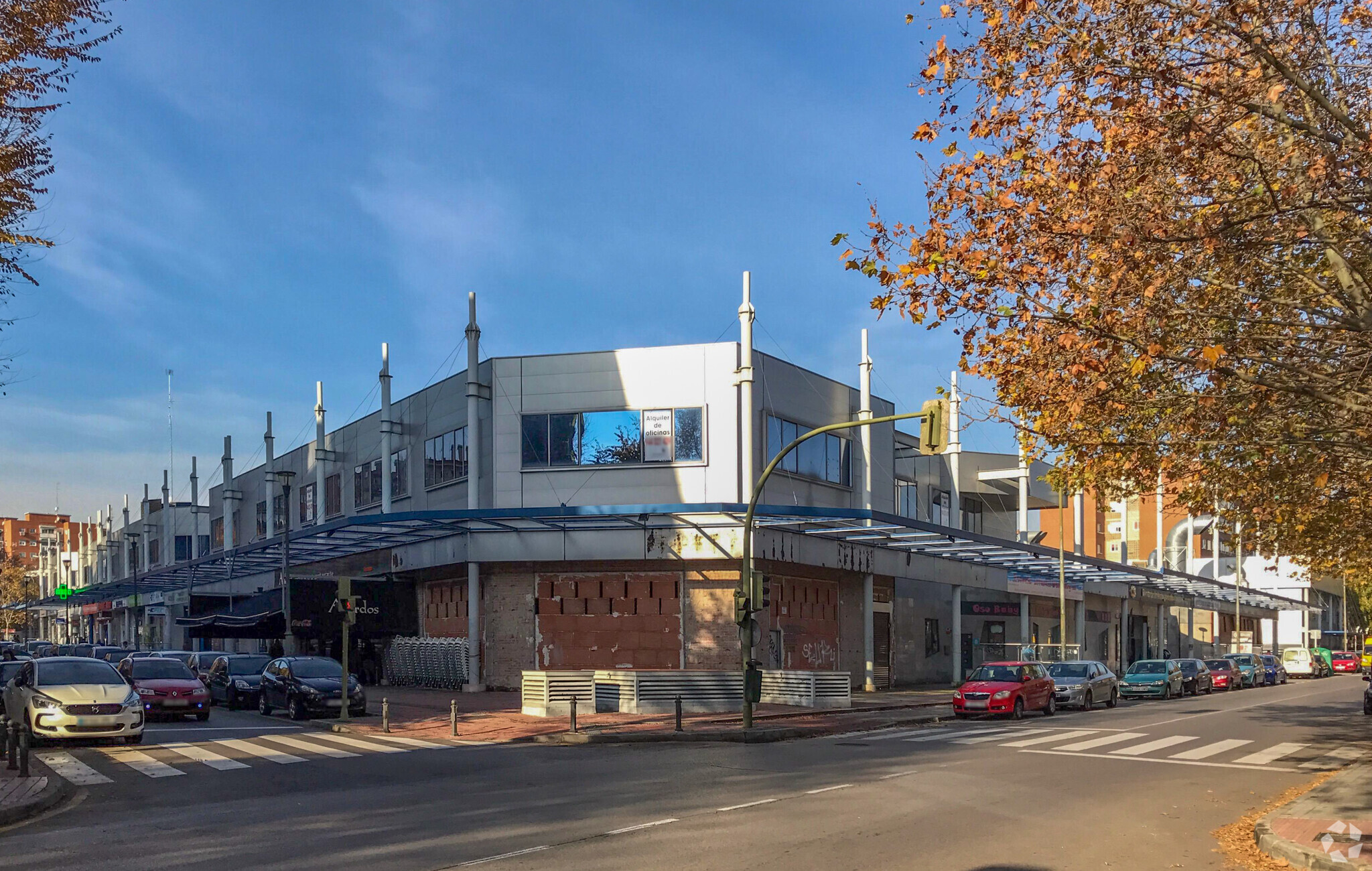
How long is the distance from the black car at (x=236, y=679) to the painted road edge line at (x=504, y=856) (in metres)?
22.9

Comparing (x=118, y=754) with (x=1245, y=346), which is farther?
(x=118, y=754)

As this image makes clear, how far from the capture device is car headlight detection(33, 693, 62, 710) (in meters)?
21.5

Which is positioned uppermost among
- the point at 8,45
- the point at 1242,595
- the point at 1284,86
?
the point at 8,45

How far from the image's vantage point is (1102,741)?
22703mm

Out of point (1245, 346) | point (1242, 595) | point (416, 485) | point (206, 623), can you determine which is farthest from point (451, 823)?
point (1242, 595)

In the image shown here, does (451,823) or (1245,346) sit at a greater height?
(1245,346)

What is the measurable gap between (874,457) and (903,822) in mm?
32945

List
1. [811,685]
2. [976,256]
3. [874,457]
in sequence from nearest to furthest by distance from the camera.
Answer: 1. [976,256]
2. [811,685]
3. [874,457]

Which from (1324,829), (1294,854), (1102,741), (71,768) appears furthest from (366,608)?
(1294,854)

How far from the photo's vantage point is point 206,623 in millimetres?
46656

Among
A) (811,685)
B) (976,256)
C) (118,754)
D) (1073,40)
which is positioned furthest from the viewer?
(811,685)

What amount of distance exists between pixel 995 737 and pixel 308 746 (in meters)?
13.0

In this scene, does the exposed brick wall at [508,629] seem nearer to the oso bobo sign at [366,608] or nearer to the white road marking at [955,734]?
the oso bobo sign at [366,608]

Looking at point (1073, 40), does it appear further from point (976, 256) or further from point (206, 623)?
point (206, 623)
